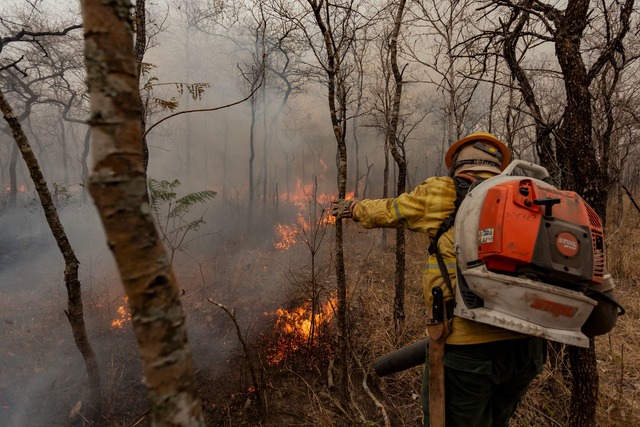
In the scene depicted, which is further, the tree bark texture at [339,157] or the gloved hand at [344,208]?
the tree bark texture at [339,157]

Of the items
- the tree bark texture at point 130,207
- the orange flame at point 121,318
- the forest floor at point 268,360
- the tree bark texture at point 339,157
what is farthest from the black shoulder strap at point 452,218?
the orange flame at point 121,318

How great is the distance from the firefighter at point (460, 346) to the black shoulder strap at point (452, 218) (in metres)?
0.01

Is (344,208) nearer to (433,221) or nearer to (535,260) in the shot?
(433,221)

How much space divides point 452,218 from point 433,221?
12 cm

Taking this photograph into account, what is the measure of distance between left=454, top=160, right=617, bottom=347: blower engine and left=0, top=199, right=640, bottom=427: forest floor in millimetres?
2171

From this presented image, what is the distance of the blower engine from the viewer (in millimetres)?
1553

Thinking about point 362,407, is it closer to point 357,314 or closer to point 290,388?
point 290,388

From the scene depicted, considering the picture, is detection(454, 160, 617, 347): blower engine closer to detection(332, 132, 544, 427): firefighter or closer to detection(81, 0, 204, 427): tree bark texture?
detection(332, 132, 544, 427): firefighter

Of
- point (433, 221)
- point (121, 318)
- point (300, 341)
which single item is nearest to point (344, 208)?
point (433, 221)

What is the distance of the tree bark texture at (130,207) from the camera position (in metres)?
0.63

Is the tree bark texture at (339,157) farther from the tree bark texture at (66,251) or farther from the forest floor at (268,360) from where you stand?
the tree bark texture at (66,251)

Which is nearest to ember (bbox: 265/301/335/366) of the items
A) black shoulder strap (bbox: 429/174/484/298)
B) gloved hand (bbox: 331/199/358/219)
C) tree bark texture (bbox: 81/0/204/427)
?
gloved hand (bbox: 331/199/358/219)

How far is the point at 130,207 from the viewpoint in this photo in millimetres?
653

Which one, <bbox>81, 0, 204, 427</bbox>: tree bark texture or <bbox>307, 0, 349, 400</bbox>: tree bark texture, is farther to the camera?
<bbox>307, 0, 349, 400</bbox>: tree bark texture
